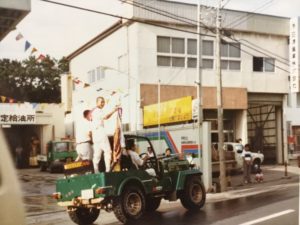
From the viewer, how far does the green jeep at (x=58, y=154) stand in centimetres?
2977

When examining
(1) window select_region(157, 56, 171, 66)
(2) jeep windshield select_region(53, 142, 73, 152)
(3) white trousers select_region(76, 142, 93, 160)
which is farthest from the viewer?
(2) jeep windshield select_region(53, 142, 73, 152)

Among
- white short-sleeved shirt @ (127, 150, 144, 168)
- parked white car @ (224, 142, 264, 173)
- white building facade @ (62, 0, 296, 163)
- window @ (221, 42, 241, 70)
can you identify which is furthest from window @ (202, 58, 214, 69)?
white short-sleeved shirt @ (127, 150, 144, 168)

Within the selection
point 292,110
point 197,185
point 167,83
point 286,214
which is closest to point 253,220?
point 286,214

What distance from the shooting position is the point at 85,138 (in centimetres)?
1058

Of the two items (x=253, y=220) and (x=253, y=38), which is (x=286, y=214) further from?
(x=253, y=38)

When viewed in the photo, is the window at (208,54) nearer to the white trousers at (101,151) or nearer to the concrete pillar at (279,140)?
the concrete pillar at (279,140)

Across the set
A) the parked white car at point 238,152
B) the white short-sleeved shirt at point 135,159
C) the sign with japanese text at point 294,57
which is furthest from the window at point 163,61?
Answer: the white short-sleeved shirt at point 135,159

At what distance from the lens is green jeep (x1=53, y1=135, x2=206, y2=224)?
33.3 ft

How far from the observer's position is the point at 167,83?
26.0 m

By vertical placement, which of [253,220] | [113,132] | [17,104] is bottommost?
[253,220]

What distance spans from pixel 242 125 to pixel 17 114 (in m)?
Answer: 16.1

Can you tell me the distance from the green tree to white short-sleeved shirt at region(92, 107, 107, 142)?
136 feet

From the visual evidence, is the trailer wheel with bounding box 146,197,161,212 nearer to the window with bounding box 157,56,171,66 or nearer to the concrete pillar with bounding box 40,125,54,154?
the window with bounding box 157,56,171,66

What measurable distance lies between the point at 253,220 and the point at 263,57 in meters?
21.5
